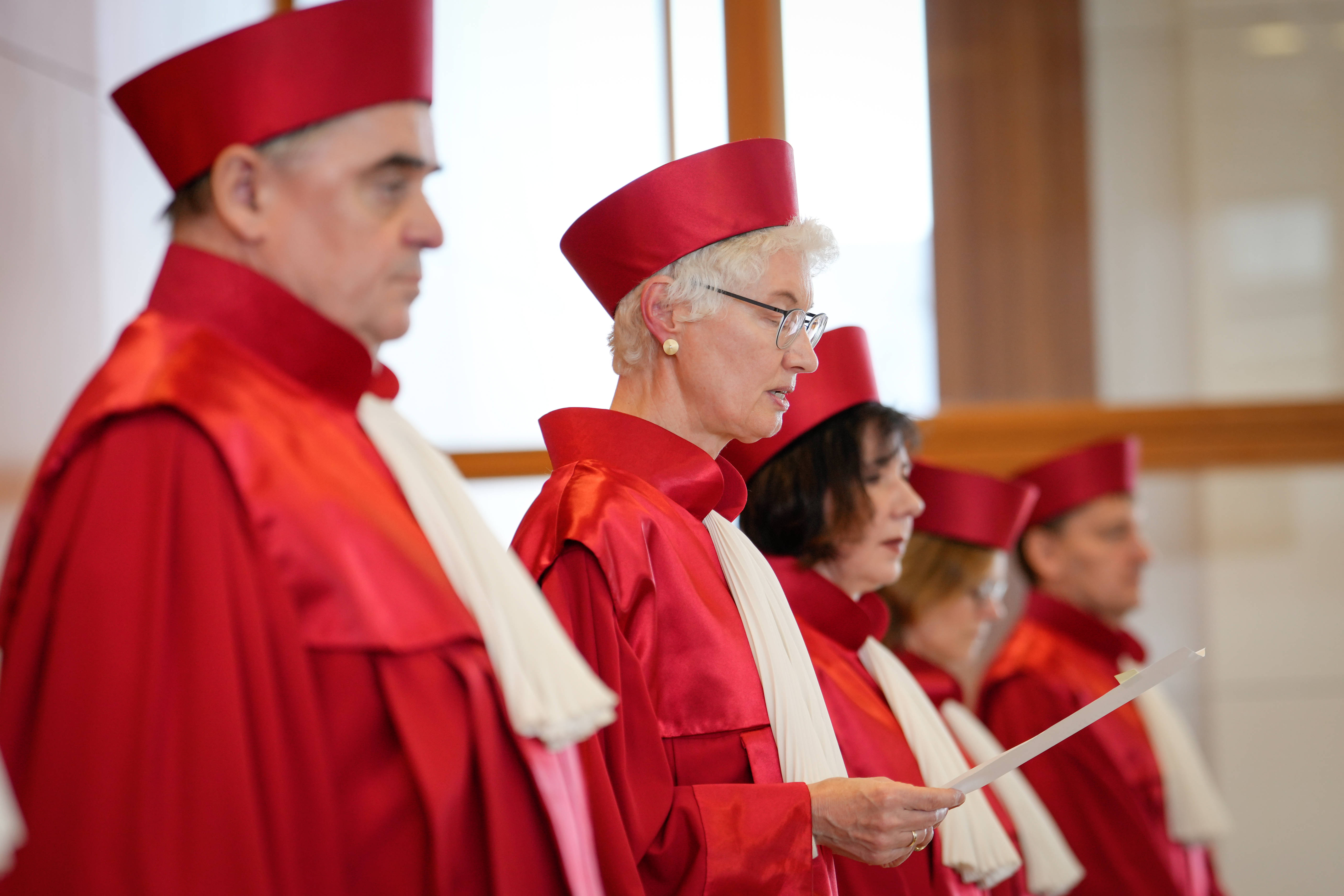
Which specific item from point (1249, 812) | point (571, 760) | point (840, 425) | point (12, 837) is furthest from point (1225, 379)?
point (12, 837)

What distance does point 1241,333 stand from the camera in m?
4.30

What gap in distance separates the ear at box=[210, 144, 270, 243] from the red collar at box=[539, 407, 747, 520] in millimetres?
770

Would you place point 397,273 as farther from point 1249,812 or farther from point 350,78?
point 1249,812

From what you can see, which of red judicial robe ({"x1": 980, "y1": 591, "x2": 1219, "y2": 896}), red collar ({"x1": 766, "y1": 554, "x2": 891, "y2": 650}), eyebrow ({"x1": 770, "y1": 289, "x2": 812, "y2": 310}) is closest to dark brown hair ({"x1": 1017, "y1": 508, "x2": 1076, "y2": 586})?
red judicial robe ({"x1": 980, "y1": 591, "x2": 1219, "y2": 896})

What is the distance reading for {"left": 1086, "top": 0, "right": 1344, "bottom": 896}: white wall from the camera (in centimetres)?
411

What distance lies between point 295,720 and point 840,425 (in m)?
1.60

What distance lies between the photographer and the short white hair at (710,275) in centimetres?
192

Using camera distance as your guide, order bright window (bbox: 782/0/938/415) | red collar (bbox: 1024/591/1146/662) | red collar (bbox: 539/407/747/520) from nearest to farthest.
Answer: red collar (bbox: 539/407/747/520) < red collar (bbox: 1024/591/1146/662) < bright window (bbox: 782/0/938/415)

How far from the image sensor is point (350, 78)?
1215 millimetres

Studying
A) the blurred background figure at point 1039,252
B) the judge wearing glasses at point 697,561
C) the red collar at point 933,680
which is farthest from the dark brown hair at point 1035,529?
the judge wearing glasses at point 697,561

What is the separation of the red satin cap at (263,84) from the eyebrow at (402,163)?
0.06 metres

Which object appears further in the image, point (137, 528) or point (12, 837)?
point (137, 528)

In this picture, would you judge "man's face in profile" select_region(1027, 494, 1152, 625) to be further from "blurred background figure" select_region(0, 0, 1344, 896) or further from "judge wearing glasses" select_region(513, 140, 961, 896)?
"judge wearing glasses" select_region(513, 140, 961, 896)

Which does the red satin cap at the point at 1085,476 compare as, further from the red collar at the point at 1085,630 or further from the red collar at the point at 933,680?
the red collar at the point at 933,680
